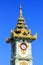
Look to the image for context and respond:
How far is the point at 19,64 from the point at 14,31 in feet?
15.4

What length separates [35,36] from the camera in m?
73.1

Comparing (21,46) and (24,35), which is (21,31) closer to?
(24,35)

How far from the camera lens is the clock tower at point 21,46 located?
237ft

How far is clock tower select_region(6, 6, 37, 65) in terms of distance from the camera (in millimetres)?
72125

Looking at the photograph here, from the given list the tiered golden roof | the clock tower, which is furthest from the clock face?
the tiered golden roof

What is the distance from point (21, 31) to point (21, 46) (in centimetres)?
207

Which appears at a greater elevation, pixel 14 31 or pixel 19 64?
pixel 14 31

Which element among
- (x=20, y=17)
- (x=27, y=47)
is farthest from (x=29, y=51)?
(x=20, y=17)

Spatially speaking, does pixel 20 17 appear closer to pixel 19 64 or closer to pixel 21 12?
pixel 21 12

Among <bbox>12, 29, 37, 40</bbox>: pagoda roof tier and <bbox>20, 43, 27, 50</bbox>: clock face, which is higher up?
<bbox>12, 29, 37, 40</bbox>: pagoda roof tier

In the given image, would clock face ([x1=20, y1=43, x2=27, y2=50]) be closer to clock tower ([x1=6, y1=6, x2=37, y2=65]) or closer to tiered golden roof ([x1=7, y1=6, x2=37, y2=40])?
clock tower ([x1=6, y1=6, x2=37, y2=65])

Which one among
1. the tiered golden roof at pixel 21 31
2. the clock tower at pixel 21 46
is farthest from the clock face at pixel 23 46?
the tiered golden roof at pixel 21 31

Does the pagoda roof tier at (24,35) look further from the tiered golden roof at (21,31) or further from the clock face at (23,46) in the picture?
the clock face at (23,46)

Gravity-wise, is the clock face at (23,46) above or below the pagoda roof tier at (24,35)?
below
